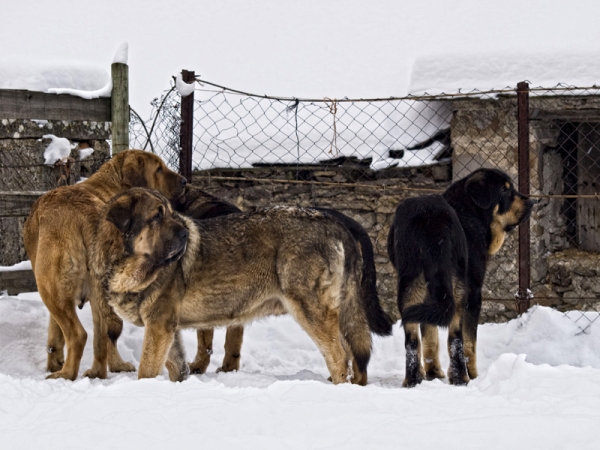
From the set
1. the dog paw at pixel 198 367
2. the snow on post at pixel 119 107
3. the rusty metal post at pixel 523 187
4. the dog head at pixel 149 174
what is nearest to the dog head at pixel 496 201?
the rusty metal post at pixel 523 187

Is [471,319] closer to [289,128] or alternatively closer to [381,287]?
[381,287]

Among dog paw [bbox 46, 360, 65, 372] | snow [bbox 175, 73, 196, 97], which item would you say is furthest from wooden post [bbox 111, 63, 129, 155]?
dog paw [bbox 46, 360, 65, 372]

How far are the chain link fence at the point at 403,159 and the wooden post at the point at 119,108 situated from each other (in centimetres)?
130

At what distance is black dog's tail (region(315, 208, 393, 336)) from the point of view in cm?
541

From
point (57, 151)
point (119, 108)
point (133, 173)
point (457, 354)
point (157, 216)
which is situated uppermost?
point (119, 108)

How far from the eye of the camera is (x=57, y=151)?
7.00 metres

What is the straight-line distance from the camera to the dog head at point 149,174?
6.04 metres

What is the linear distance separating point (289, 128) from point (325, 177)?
0.78 meters

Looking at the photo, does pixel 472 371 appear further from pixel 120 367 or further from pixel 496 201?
pixel 120 367

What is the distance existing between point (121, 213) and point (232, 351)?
1628 mm

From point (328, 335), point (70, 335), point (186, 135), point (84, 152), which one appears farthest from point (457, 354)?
point (84, 152)

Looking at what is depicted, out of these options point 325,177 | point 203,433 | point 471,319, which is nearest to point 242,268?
point 471,319

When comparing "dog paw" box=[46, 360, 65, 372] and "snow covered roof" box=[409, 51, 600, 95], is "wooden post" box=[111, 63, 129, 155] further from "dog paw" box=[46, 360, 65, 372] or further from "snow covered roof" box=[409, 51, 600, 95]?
"snow covered roof" box=[409, 51, 600, 95]

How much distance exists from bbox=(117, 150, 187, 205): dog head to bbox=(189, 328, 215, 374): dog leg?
1145 mm
